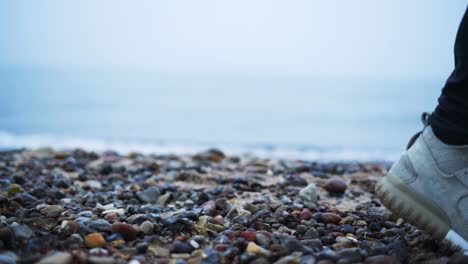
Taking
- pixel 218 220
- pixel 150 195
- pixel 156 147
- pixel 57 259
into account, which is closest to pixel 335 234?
pixel 218 220

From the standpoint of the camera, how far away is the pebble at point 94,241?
180 centimetres

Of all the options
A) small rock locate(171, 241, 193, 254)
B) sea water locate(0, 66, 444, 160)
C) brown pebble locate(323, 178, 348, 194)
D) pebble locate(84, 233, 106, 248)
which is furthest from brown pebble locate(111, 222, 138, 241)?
sea water locate(0, 66, 444, 160)

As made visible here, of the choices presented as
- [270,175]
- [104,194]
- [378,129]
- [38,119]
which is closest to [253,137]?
[378,129]

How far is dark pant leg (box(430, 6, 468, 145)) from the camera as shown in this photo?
68.6 inches

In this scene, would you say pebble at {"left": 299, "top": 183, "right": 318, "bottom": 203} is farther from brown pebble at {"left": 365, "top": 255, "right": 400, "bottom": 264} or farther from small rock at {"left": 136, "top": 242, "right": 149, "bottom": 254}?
small rock at {"left": 136, "top": 242, "right": 149, "bottom": 254}

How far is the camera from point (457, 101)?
1.76 m

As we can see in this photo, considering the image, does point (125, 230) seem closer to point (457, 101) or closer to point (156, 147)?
point (457, 101)

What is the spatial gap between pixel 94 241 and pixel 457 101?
5.44ft

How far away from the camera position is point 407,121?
63.1 ft

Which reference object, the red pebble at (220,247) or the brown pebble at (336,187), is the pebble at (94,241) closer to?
the red pebble at (220,247)

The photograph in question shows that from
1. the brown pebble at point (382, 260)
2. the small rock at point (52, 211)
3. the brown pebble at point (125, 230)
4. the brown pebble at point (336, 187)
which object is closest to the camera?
the brown pebble at point (382, 260)

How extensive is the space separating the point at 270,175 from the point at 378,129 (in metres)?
13.4

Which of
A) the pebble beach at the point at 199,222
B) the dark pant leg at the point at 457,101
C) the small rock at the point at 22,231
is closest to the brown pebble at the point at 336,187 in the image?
the pebble beach at the point at 199,222

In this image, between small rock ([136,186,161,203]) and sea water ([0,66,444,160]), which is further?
sea water ([0,66,444,160])
